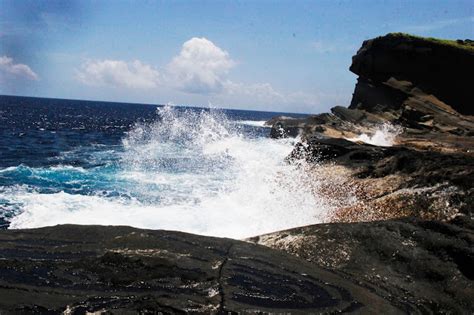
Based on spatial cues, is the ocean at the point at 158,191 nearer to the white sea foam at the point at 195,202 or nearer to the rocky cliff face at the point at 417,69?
the white sea foam at the point at 195,202

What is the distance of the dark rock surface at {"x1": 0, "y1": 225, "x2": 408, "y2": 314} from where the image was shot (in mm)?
4273

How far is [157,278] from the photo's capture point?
4.81 m

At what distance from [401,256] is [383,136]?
29.7m

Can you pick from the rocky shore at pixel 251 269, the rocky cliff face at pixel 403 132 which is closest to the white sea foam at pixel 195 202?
the rocky cliff face at pixel 403 132

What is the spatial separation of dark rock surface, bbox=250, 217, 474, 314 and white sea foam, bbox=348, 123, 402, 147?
26946 mm

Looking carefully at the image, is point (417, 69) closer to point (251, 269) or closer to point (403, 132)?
point (403, 132)

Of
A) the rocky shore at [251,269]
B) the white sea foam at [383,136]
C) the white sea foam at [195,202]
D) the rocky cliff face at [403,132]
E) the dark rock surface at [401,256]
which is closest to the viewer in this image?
the rocky shore at [251,269]

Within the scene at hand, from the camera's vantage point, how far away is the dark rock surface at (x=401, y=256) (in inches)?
208

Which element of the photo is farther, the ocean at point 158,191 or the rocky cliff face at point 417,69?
the rocky cliff face at point 417,69

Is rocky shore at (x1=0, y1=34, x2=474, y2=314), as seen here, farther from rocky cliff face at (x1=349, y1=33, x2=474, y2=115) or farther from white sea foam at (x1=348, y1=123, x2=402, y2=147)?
rocky cliff face at (x1=349, y1=33, x2=474, y2=115)

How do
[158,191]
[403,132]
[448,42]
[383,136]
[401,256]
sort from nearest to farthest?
[401,256] < [158,191] < [383,136] < [403,132] < [448,42]

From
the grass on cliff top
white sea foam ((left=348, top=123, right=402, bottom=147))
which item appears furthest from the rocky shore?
the grass on cliff top

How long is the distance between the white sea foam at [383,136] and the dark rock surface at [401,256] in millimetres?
26946

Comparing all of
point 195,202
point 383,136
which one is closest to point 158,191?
point 195,202
